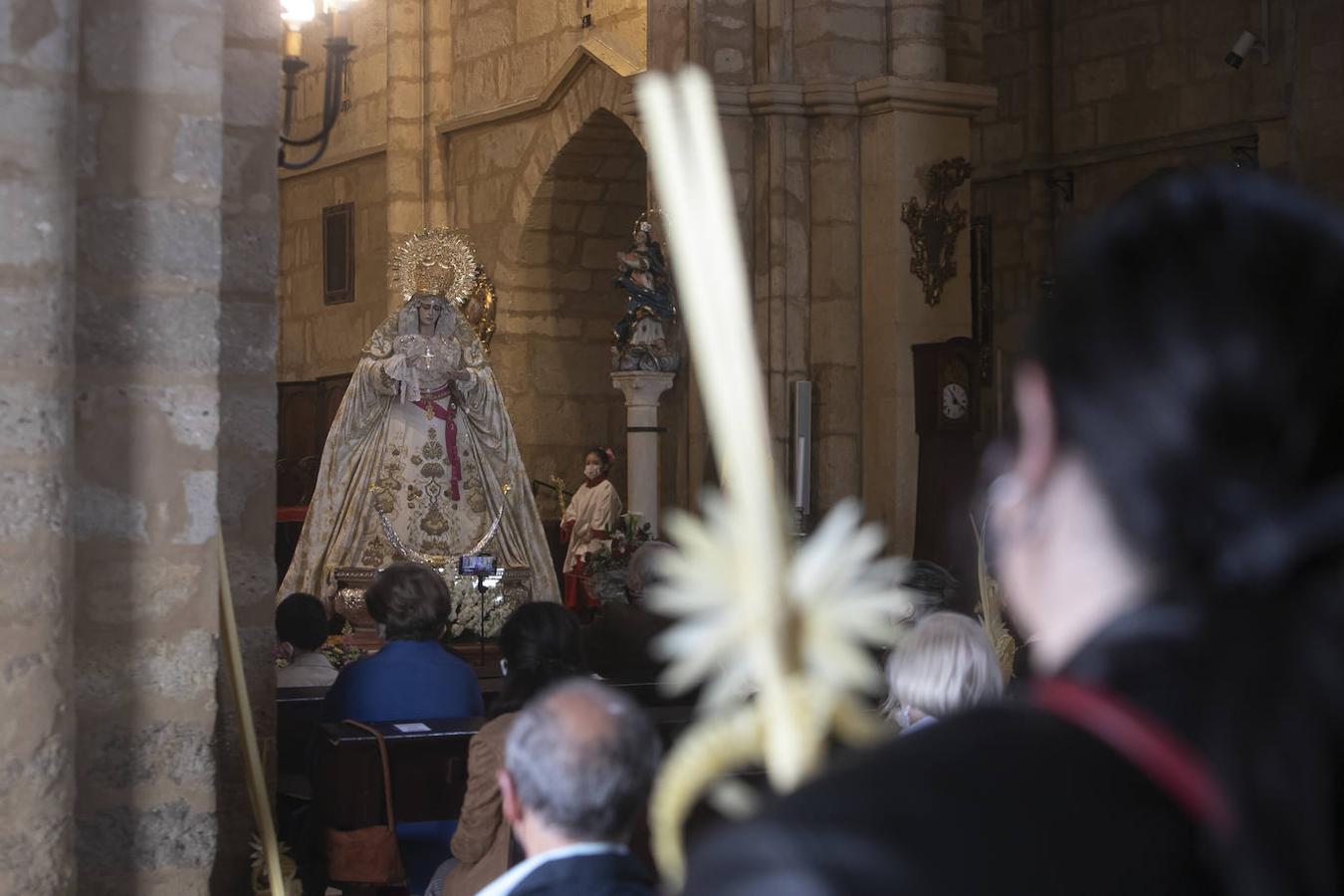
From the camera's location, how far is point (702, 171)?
78 cm

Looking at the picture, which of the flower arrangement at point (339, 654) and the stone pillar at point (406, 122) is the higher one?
the stone pillar at point (406, 122)

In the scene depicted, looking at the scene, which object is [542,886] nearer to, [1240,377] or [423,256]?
[1240,377]

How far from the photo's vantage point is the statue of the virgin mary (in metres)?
10.8

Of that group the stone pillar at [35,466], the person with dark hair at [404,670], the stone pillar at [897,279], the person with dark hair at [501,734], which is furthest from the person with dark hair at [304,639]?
the stone pillar at [897,279]

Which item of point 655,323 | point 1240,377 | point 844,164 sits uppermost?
point 844,164

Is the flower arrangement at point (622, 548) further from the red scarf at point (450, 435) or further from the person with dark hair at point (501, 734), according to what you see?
the person with dark hair at point (501, 734)

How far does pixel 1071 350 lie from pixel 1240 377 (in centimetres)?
8

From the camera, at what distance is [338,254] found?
17734 millimetres

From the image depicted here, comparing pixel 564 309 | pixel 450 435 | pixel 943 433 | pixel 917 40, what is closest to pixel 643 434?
pixel 450 435

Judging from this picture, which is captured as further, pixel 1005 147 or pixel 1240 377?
pixel 1005 147

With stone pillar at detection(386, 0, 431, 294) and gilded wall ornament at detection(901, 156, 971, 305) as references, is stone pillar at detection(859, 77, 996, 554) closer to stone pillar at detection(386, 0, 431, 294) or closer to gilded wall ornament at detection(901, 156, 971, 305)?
gilded wall ornament at detection(901, 156, 971, 305)

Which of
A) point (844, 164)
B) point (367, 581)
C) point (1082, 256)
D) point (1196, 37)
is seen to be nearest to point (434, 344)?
point (367, 581)

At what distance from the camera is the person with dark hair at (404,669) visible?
5020 millimetres

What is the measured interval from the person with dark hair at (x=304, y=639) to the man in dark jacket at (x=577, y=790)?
412cm
